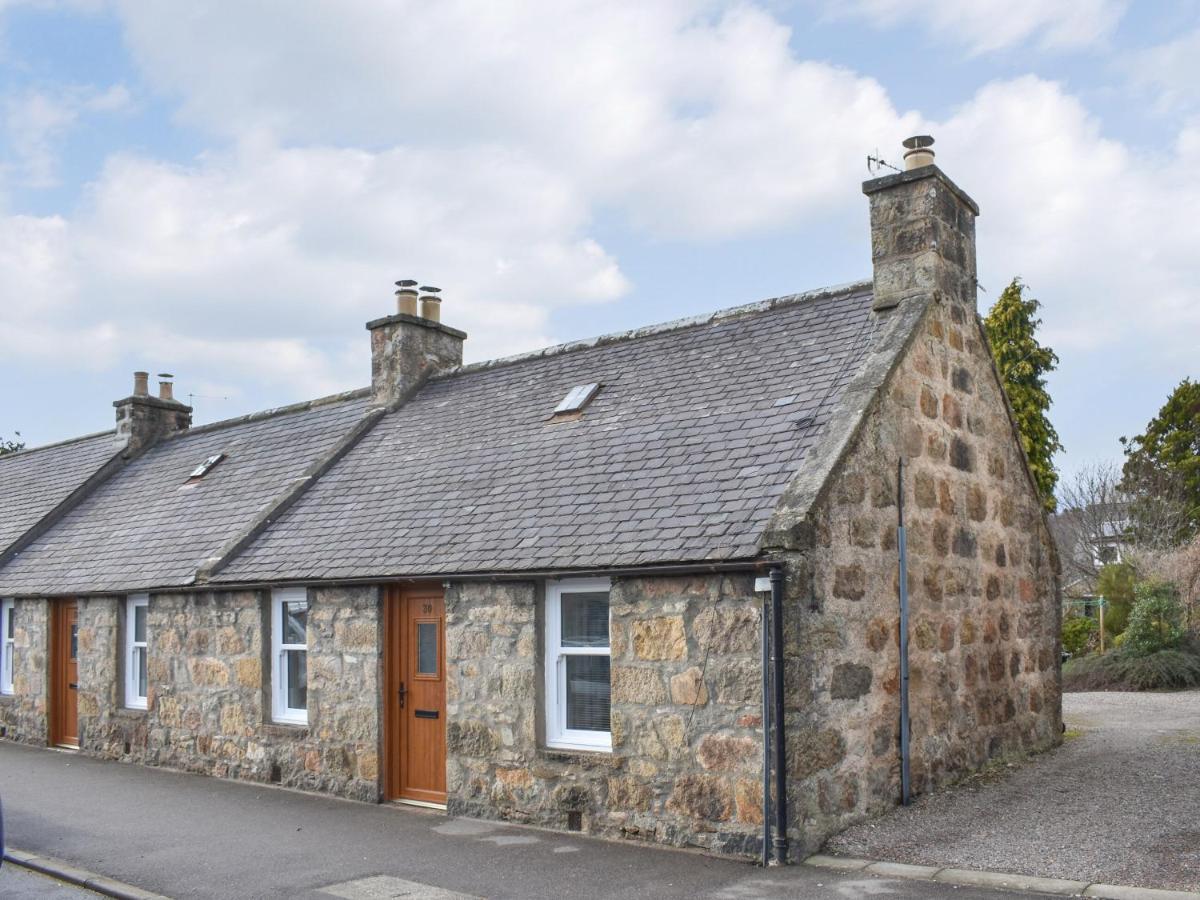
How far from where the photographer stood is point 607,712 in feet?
32.7

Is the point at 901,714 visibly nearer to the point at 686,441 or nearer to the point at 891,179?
the point at 686,441

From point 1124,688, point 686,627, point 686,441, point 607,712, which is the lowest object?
point 1124,688

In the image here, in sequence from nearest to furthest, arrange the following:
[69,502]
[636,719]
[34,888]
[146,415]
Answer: [34,888], [636,719], [69,502], [146,415]

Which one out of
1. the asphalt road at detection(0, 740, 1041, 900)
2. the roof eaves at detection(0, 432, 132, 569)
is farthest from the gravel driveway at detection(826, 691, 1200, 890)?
the roof eaves at detection(0, 432, 132, 569)

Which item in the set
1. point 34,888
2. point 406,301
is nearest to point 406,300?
point 406,301

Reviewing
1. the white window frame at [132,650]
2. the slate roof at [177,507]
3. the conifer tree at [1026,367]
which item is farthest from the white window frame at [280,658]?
the conifer tree at [1026,367]

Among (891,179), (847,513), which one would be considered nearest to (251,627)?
(847,513)

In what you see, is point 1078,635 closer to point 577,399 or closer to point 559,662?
point 577,399

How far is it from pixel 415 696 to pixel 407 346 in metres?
7.24

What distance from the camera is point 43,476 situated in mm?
22859

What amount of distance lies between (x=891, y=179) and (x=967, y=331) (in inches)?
73.5

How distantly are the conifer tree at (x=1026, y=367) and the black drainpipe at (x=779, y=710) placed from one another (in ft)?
75.1

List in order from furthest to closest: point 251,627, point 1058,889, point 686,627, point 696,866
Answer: point 251,627 → point 686,627 → point 696,866 → point 1058,889

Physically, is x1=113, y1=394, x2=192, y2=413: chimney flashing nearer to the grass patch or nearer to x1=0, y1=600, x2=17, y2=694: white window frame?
x1=0, y1=600, x2=17, y2=694: white window frame
